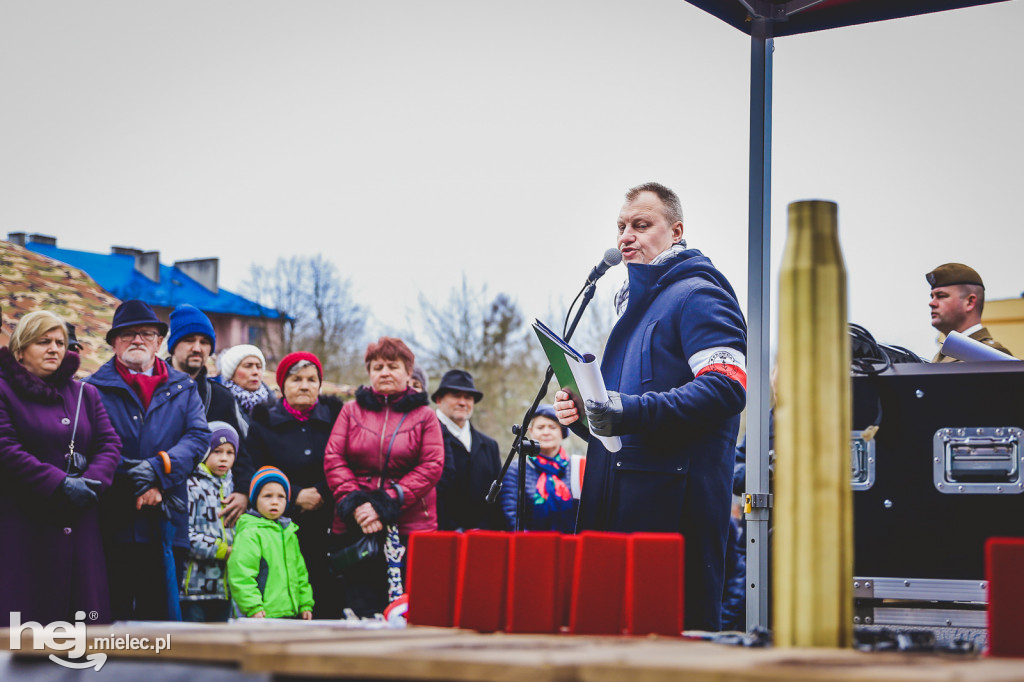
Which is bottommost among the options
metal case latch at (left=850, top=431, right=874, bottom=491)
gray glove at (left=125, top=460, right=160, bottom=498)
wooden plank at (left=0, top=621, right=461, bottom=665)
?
wooden plank at (left=0, top=621, right=461, bottom=665)

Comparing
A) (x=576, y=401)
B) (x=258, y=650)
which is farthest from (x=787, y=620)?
(x=576, y=401)

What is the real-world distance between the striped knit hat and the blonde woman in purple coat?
971 mm

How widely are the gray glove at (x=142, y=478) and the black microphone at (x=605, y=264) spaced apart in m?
2.60

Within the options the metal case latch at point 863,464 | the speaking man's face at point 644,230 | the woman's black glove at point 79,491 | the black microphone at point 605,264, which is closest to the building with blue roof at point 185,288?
the woman's black glove at point 79,491

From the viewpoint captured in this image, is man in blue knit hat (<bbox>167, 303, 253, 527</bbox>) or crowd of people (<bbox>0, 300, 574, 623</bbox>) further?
man in blue knit hat (<bbox>167, 303, 253, 527</bbox>)

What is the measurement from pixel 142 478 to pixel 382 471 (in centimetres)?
134

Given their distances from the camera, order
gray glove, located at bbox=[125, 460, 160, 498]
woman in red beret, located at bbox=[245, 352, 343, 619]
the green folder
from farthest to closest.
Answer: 1. woman in red beret, located at bbox=[245, 352, 343, 619]
2. gray glove, located at bbox=[125, 460, 160, 498]
3. the green folder

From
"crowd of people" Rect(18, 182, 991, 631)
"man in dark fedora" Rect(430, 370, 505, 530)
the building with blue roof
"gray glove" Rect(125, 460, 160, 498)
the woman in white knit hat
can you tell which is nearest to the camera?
"crowd of people" Rect(18, 182, 991, 631)

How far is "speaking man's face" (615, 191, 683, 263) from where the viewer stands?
3650mm

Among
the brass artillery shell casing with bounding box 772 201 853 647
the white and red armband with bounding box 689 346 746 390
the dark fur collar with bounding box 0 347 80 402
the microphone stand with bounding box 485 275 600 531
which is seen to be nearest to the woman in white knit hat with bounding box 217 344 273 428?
the dark fur collar with bounding box 0 347 80 402

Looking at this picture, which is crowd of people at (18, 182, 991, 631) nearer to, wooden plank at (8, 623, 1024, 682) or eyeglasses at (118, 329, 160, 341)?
eyeglasses at (118, 329, 160, 341)

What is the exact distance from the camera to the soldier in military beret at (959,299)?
4633 millimetres

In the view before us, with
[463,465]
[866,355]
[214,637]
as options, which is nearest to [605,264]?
[866,355]

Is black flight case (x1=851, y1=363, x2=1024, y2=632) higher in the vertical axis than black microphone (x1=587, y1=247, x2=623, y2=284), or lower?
lower
